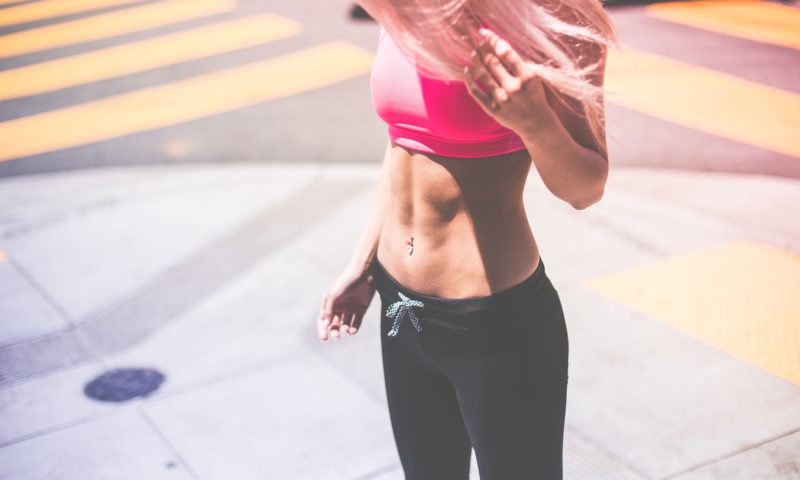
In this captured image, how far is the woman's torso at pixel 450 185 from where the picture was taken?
1.81 m

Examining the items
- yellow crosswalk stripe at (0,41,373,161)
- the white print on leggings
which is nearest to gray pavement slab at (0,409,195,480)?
the white print on leggings

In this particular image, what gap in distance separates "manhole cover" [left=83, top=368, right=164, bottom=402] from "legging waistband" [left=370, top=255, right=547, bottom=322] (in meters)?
2.25

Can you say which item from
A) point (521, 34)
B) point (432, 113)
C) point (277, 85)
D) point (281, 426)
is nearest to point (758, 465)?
point (281, 426)

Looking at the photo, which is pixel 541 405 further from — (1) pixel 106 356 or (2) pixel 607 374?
(1) pixel 106 356

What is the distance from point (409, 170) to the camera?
6.41ft

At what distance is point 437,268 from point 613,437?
1863mm

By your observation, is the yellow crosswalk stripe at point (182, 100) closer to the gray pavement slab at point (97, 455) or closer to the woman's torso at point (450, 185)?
the gray pavement slab at point (97, 455)

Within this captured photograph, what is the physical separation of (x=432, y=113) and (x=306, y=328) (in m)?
2.73

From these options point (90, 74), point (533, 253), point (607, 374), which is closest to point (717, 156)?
point (607, 374)

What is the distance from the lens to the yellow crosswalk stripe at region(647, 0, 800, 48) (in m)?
9.54

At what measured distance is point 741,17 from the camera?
33.9 feet

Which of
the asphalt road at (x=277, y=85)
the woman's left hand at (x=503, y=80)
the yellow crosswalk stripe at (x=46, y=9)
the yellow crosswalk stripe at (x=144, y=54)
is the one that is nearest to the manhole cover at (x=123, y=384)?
the woman's left hand at (x=503, y=80)

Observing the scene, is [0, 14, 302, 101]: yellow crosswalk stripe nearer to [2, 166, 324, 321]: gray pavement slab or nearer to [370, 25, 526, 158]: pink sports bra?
[2, 166, 324, 321]: gray pavement slab

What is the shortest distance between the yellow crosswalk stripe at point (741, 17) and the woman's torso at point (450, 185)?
8359mm
